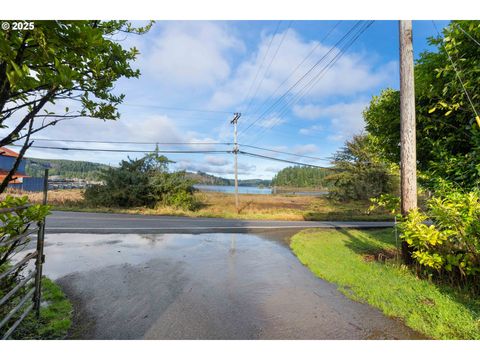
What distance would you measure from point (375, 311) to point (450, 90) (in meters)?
4.56

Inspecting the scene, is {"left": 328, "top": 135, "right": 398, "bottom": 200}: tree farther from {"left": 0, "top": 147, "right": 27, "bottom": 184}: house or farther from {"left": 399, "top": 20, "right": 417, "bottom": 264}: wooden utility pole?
{"left": 0, "top": 147, "right": 27, "bottom": 184}: house

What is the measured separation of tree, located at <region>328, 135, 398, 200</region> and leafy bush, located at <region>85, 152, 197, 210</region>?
48.0 ft

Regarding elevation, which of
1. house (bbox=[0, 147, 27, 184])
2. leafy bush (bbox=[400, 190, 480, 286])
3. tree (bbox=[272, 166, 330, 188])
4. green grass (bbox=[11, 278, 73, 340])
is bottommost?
green grass (bbox=[11, 278, 73, 340])

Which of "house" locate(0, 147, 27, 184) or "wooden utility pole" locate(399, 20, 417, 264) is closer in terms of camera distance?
"house" locate(0, 147, 27, 184)

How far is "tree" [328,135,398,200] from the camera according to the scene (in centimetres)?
2153

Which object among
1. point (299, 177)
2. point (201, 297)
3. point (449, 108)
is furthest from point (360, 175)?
point (299, 177)

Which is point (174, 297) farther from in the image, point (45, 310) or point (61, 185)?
point (61, 185)

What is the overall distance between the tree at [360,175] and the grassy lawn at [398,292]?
55.0ft

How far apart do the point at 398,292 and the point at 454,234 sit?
4.21 feet

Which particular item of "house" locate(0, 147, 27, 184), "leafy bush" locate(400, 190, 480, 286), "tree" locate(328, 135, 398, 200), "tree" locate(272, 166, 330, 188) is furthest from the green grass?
"tree" locate(272, 166, 330, 188)

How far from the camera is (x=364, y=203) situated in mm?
22172

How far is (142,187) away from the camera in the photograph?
1722 cm

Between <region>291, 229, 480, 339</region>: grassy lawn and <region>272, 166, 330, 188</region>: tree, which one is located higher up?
<region>272, 166, 330, 188</region>: tree

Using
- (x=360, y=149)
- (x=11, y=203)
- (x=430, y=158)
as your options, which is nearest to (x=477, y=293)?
(x=430, y=158)
